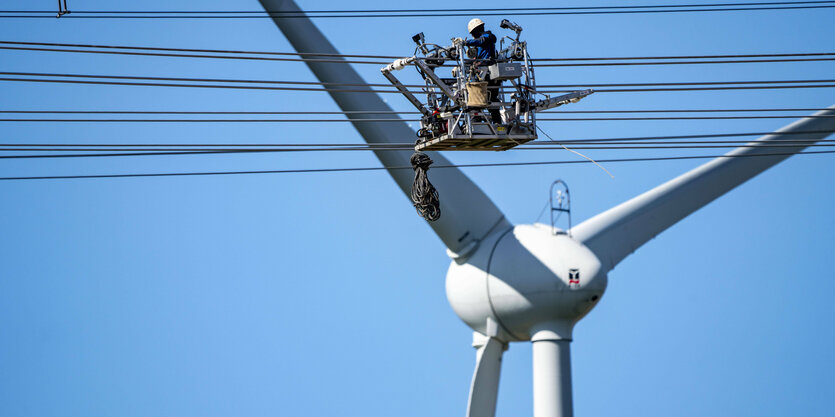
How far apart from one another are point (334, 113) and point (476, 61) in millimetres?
3498

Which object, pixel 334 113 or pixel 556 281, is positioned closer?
pixel 334 113

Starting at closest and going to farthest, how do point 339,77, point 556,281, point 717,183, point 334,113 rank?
point 334,113, point 339,77, point 556,281, point 717,183

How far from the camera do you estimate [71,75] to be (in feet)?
72.7

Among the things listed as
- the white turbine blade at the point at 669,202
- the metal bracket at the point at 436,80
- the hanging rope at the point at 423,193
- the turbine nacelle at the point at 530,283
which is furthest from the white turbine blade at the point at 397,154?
the metal bracket at the point at 436,80

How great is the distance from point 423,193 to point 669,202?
16662 mm

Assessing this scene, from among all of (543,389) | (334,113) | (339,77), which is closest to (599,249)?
(543,389)

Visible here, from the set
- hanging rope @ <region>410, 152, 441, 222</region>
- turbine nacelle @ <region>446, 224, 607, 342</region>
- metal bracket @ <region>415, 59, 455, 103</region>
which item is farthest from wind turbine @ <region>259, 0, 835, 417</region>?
metal bracket @ <region>415, 59, 455, 103</region>

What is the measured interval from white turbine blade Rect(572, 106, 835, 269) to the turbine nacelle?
892 mm

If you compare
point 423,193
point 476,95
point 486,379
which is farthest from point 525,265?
point 476,95

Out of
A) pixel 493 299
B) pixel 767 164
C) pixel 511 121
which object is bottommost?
pixel 511 121

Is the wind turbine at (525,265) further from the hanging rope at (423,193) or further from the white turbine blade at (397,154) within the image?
the hanging rope at (423,193)

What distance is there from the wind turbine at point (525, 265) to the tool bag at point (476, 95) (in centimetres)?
1294

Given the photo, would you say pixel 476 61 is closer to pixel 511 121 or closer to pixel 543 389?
pixel 511 121

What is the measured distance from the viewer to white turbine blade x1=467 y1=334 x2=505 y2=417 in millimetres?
35719
